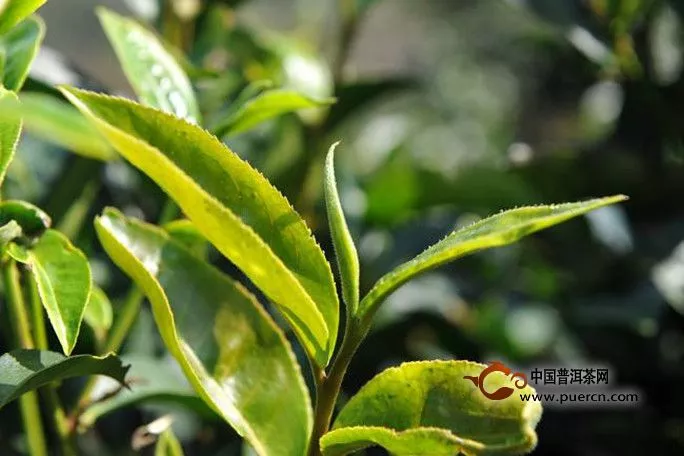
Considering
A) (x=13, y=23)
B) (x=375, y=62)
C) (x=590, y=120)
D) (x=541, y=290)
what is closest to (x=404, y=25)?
(x=375, y=62)

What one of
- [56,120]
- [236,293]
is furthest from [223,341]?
[56,120]

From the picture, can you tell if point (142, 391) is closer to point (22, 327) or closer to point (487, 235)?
point (22, 327)

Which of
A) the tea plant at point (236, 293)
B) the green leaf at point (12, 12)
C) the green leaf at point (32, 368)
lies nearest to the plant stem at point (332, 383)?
the tea plant at point (236, 293)

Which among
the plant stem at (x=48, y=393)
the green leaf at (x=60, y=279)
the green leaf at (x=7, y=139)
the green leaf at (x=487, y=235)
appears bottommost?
the plant stem at (x=48, y=393)

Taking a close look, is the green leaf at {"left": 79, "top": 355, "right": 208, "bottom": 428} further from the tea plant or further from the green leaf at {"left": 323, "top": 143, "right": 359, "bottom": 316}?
the green leaf at {"left": 323, "top": 143, "right": 359, "bottom": 316}

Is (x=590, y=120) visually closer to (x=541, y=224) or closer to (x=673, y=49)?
(x=673, y=49)

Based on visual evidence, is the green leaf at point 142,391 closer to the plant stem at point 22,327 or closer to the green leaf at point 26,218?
the plant stem at point 22,327
